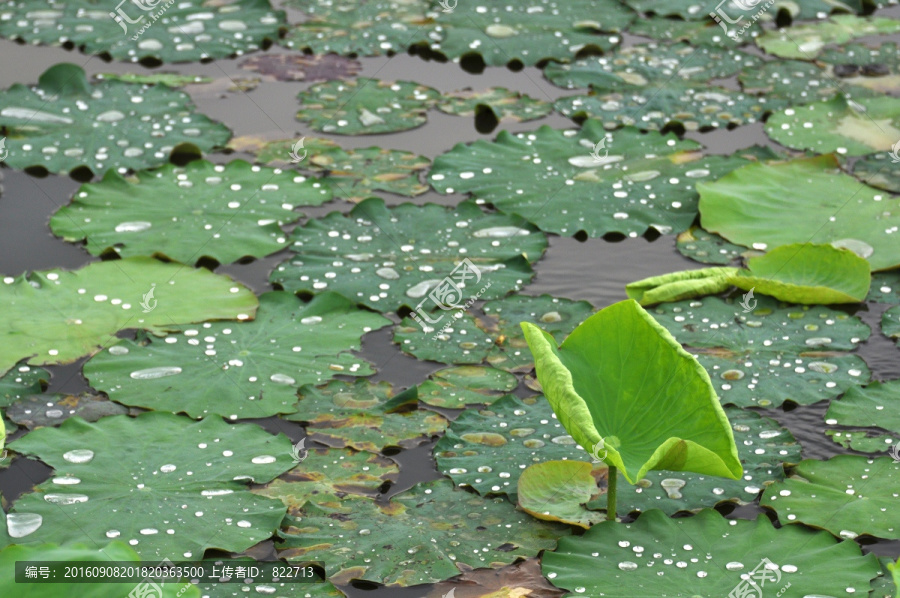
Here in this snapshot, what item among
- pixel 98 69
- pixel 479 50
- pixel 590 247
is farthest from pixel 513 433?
pixel 98 69

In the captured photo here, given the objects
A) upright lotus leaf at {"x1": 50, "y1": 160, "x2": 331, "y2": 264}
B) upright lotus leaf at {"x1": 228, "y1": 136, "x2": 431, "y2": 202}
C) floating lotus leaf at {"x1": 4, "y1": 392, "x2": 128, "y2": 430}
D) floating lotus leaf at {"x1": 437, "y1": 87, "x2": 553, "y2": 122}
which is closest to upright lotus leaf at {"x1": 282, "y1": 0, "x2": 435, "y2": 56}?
floating lotus leaf at {"x1": 437, "y1": 87, "x2": 553, "y2": 122}

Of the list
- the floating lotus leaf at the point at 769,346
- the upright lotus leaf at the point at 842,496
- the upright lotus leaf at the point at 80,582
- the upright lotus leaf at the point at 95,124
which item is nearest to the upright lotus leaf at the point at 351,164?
the upright lotus leaf at the point at 95,124

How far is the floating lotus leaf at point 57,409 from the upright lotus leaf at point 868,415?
1808 millimetres

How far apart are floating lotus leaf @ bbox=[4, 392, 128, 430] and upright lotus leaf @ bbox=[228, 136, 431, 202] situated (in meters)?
1.25

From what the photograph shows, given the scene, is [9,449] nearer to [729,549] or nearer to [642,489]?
[642,489]

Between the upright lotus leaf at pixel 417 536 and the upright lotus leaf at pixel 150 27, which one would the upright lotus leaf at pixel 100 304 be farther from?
the upright lotus leaf at pixel 150 27

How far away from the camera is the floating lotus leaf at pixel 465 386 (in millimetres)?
2896

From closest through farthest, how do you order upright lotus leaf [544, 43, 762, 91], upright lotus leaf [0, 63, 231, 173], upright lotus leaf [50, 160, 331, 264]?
upright lotus leaf [50, 160, 331, 264]
upright lotus leaf [0, 63, 231, 173]
upright lotus leaf [544, 43, 762, 91]

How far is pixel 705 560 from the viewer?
2.32 m

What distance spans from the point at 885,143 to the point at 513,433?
7.19 ft

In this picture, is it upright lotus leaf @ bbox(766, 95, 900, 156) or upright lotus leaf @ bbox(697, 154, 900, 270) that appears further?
upright lotus leaf @ bbox(766, 95, 900, 156)

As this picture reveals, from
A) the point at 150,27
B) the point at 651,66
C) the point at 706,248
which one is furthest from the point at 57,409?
the point at 651,66

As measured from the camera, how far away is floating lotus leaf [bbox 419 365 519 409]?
2896mm

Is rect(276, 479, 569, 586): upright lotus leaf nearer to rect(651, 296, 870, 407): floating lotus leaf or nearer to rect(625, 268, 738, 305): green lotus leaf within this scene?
rect(651, 296, 870, 407): floating lotus leaf
